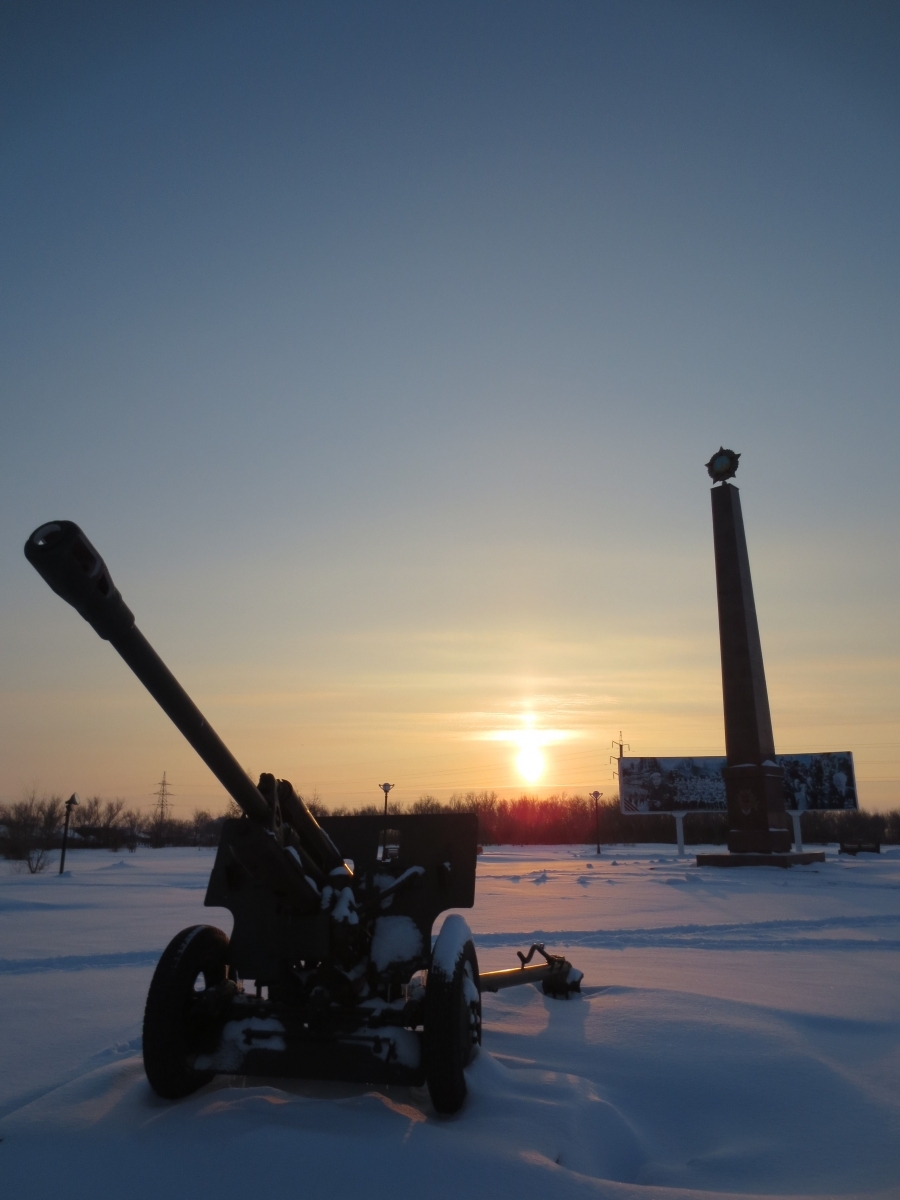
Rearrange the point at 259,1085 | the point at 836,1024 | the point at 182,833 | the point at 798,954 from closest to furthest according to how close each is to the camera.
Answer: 1. the point at 259,1085
2. the point at 836,1024
3. the point at 798,954
4. the point at 182,833

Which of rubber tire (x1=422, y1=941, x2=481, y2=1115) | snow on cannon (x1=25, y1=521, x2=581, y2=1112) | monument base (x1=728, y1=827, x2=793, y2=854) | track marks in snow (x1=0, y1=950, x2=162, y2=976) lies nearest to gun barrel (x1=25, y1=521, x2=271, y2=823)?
snow on cannon (x1=25, y1=521, x2=581, y2=1112)

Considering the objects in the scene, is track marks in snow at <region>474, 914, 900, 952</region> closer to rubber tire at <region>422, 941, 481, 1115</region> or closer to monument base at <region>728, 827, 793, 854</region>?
rubber tire at <region>422, 941, 481, 1115</region>

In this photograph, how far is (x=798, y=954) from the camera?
7.59m

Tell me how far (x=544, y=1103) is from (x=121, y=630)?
2.53 metres

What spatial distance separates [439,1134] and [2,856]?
32.8m

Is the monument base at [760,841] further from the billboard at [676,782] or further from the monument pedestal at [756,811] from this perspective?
the billboard at [676,782]

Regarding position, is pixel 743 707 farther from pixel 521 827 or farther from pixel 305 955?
pixel 521 827

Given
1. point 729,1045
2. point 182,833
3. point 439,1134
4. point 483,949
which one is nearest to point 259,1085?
point 439,1134

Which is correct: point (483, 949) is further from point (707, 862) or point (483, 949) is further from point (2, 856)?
point (2, 856)

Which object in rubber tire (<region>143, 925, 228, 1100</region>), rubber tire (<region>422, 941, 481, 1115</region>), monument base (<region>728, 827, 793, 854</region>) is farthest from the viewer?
monument base (<region>728, 827, 793, 854</region>)

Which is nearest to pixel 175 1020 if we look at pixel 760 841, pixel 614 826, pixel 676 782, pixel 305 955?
pixel 305 955

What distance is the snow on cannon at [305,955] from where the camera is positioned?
333 cm

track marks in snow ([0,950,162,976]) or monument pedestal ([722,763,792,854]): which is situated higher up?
monument pedestal ([722,763,792,854])

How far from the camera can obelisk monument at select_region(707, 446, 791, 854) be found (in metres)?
22.6
